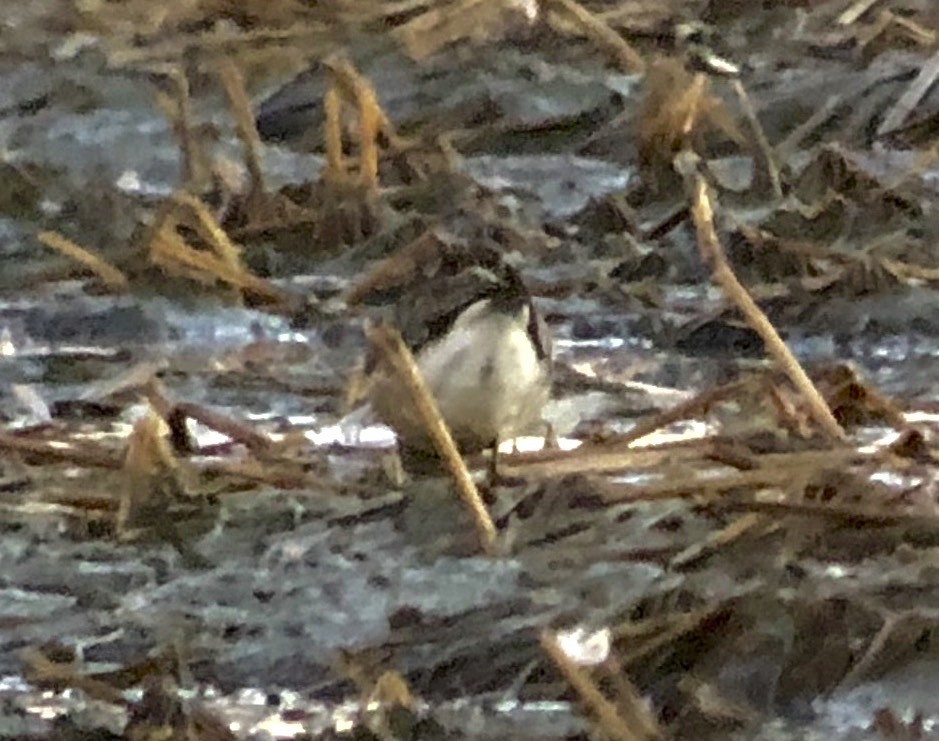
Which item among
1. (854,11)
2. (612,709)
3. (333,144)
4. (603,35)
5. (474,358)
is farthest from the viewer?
(854,11)

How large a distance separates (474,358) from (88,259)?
77 cm

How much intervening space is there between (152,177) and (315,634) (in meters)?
1.24

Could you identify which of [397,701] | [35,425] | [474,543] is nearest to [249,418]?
[35,425]

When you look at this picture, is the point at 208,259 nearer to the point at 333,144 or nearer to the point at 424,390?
the point at 333,144

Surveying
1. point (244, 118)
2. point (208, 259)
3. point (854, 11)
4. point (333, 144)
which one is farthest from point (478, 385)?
point (854, 11)

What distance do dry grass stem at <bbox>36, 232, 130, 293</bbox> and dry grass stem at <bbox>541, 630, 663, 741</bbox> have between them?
1.03 meters

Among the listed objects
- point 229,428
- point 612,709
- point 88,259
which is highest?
point 612,709

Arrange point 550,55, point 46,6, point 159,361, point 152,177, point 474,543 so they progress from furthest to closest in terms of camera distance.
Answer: point 46,6 < point 550,55 < point 152,177 < point 159,361 < point 474,543

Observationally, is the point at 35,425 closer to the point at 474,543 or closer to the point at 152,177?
the point at 474,543

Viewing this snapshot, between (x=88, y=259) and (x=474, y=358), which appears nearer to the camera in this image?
(x=474, y=358)

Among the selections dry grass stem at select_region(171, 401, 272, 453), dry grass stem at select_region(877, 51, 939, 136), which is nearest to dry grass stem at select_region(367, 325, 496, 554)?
dry grass stem at select_region(171, 401, 272, 453)

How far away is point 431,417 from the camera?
1.77 metres

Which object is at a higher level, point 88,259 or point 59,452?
point 59,452

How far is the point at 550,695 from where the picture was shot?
4.71 feet
